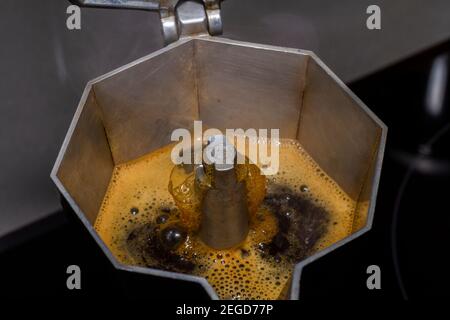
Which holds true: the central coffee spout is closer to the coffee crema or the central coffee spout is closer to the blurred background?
the coffee crema

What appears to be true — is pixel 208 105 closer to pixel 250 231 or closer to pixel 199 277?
pixel 250 231

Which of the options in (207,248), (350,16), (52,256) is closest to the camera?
(207,248)

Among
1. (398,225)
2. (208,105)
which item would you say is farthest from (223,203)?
(398,225)

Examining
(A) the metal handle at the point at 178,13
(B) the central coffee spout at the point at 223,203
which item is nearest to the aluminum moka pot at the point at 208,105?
(A) the metal handle at the point at 178,13

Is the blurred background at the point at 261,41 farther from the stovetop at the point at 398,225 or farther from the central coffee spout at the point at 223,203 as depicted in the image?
the central coffee spout at the point at 223,203
